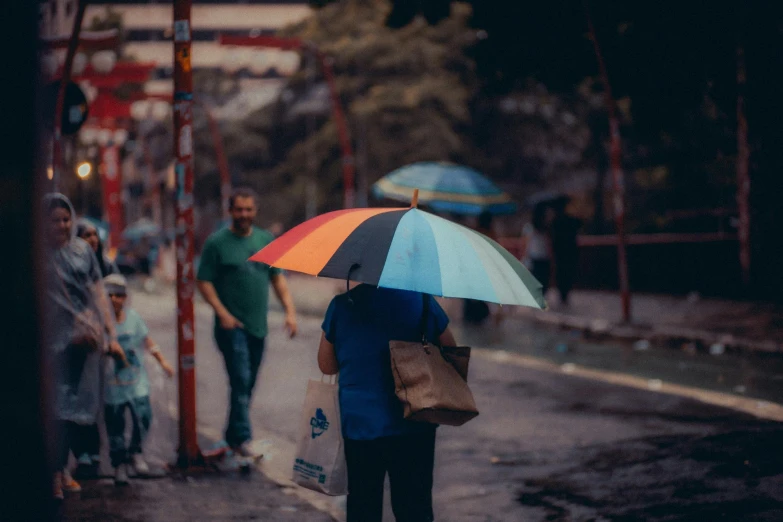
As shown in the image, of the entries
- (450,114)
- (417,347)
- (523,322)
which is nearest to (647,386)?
(417,347)

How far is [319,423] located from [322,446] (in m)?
0.10

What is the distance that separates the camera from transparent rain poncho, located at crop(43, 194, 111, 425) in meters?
5.99

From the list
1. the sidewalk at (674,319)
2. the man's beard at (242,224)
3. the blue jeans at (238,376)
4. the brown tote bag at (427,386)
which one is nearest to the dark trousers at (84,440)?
the blue jeans at (238,376)

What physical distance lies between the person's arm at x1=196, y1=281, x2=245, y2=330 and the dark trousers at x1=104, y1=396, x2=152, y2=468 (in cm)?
72

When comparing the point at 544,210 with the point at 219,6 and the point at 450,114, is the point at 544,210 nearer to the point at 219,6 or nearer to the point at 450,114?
the point at 450,114

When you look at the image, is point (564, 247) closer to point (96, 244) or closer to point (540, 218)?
point (540, 218)

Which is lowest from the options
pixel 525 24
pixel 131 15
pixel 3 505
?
pixel 3 505

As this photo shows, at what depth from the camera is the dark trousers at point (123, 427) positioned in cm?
657

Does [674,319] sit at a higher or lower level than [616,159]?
lower

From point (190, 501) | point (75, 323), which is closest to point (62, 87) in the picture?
point (75, 323)

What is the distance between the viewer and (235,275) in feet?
23.6

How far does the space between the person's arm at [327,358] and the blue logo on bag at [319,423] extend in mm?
193

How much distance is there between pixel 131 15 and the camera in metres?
95.1

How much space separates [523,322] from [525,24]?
5.47 metres
